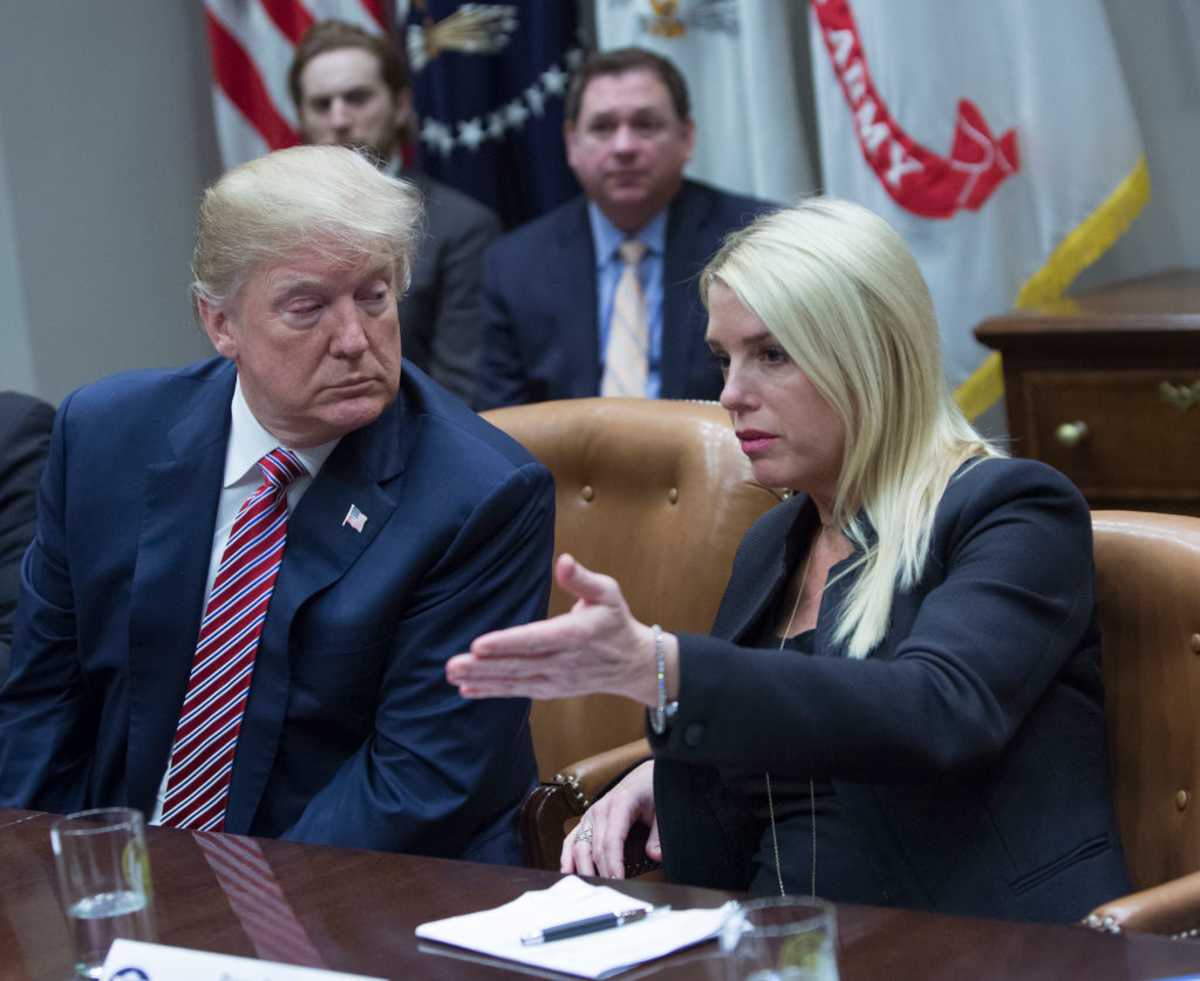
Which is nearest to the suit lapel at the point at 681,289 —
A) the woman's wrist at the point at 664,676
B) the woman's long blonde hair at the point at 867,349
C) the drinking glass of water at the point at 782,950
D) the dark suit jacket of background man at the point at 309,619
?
the dark suit jacket of background man at the point at 309,619

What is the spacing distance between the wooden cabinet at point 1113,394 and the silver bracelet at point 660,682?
1813 mm

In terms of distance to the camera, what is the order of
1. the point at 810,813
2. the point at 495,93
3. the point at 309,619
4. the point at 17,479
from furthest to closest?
1. the point at 495,93
2. the point at 17,479
3. the point at 309,619
4. the point at 810,813

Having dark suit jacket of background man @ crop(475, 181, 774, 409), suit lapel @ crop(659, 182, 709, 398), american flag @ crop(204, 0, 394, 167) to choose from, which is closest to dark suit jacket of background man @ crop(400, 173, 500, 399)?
dark suit jacket of background man @ crop(475, 181, 774, 409)

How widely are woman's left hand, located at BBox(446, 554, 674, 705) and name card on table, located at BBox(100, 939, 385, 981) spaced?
0.26 meters

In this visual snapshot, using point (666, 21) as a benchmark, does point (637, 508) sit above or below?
below

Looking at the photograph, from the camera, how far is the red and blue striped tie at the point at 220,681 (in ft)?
7.22

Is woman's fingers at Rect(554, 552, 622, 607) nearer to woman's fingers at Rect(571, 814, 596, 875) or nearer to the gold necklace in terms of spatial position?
the gold necklace

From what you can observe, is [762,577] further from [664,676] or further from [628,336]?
[628,336]

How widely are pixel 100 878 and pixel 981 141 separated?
9.60 ft

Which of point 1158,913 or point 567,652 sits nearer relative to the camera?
point 567,652

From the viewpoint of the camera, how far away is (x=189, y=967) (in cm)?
146

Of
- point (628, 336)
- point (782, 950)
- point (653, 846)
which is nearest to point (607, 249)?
point (628, 336)

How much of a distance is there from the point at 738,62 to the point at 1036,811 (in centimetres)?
280

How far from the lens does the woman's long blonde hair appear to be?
75.6 inches
